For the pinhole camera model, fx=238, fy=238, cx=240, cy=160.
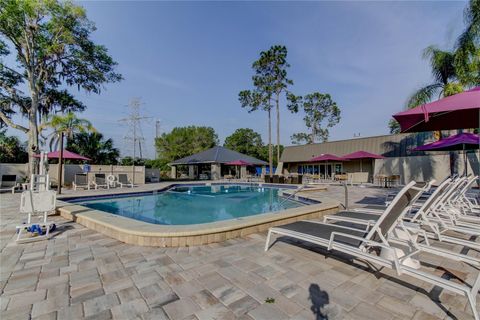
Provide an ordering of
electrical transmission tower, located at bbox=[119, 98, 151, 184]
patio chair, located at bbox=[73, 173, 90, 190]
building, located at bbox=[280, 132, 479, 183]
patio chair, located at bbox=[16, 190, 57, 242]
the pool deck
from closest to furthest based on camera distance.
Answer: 1. the pool deck
2. patio chair, located at bbox=[16, 190, 57, 242]
3. patio chair, located at bbox=[73, 173, 90, 190]
4. building, located at bbox=[280, 132, 479, 183]
5. electrical transmission tower, located at bbox=[119, 98, 151, 184]

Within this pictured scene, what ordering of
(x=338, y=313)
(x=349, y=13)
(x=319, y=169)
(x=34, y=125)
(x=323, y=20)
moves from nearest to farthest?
(x=338, y=313) → (x=349, y=13) → (x=323, y=20) → (x=34, y=125) → (x=319, y=169)

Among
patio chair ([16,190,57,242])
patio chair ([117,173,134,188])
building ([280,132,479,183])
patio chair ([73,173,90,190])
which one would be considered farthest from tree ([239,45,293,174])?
patio chair ([16,190,57,242])

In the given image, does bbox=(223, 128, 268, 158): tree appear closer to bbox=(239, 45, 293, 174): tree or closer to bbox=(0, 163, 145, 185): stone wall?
bbox=(239, 45, 293, 174): tree

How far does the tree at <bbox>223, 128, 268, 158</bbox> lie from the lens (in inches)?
1735

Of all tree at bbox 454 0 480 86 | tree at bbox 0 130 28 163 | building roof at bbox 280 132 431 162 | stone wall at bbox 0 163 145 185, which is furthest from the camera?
tree at bbox 0 130 28 163

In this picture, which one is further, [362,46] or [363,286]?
[362,46]

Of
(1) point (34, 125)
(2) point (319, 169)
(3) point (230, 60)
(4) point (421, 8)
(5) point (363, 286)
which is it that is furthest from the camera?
(2) point (319, 169)

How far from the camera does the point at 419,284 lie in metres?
2.43

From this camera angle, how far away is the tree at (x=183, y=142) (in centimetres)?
3638

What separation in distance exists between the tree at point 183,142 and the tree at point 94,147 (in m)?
14.9

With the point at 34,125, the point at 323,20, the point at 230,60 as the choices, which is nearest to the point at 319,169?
the point at 230,60

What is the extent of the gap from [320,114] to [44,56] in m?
32.0

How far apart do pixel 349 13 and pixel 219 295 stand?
12435 millimetres

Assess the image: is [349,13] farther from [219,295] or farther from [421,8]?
[219,295]
